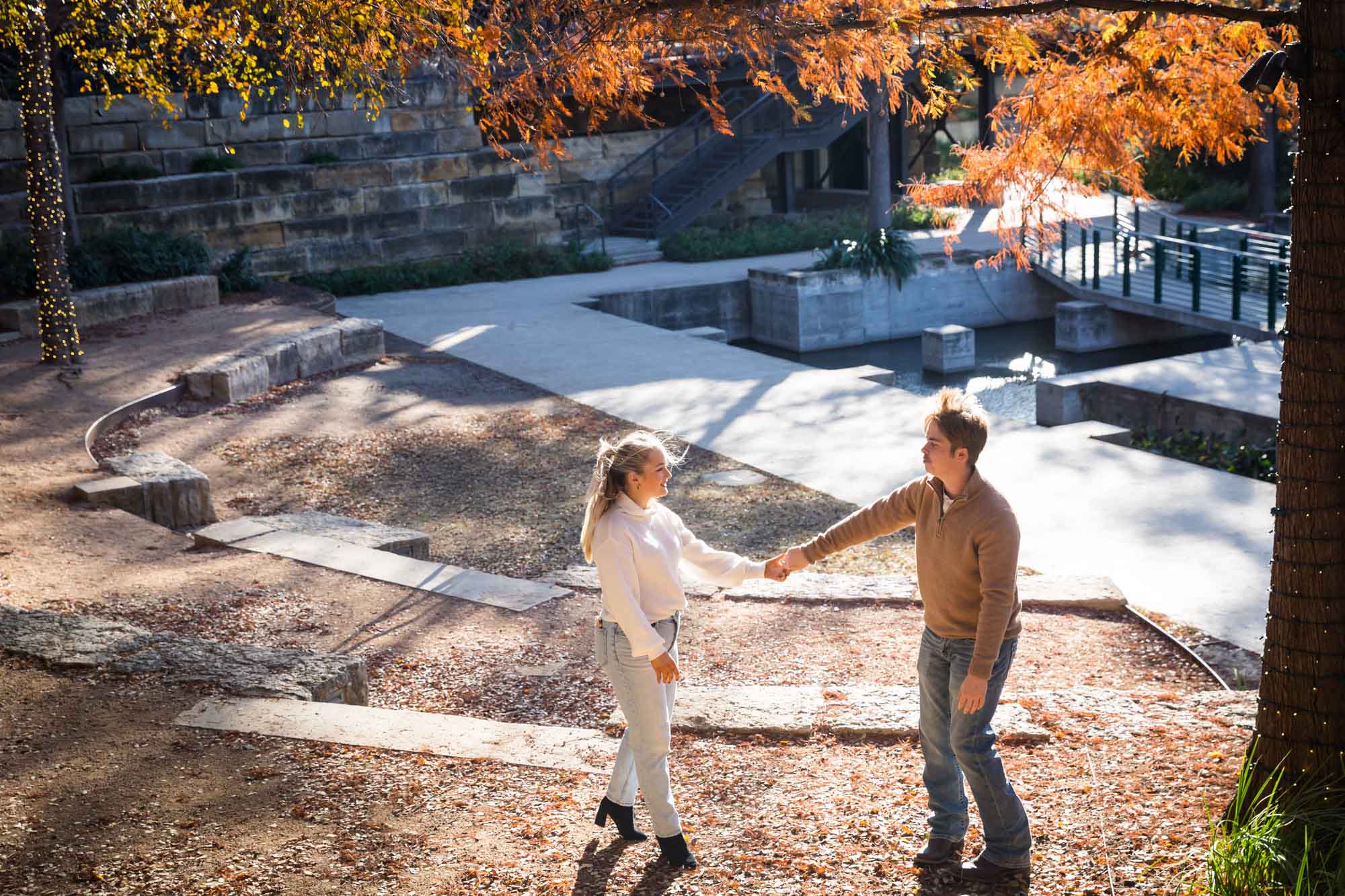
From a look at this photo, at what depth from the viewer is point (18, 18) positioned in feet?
27.9

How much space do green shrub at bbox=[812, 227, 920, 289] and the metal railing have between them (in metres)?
2.02

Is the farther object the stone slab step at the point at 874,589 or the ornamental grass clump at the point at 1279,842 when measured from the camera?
the stone slab step at the point at 874,589

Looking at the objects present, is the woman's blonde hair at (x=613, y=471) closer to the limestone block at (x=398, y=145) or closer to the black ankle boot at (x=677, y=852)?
the black ankle boot at (x=677, y=852)

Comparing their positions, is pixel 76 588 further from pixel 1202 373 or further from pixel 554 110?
pixel 1202 373

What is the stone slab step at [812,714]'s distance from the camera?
518 cm

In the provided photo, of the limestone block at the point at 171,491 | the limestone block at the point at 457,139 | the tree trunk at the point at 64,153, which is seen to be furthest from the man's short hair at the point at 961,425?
the limestone block at the point at 457,139

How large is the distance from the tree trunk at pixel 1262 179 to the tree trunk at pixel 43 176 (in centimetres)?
2326

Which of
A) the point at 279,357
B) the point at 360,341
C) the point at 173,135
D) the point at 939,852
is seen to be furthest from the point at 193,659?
the point at 173,135

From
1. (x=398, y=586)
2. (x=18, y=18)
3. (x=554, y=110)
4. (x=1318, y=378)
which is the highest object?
(x=18, y=18)

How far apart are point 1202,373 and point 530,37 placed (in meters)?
9.08

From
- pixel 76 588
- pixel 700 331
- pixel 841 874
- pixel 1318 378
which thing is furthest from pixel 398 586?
pixel 700 331

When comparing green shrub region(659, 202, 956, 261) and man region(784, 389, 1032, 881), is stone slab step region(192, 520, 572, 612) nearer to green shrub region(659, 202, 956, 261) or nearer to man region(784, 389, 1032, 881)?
man region(784, 389, 1032, 881)

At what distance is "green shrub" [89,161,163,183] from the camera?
62.9 feet

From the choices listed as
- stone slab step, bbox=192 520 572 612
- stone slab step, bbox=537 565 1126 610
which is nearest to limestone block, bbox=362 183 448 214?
stone slab step, bbox=192 520 572 612
